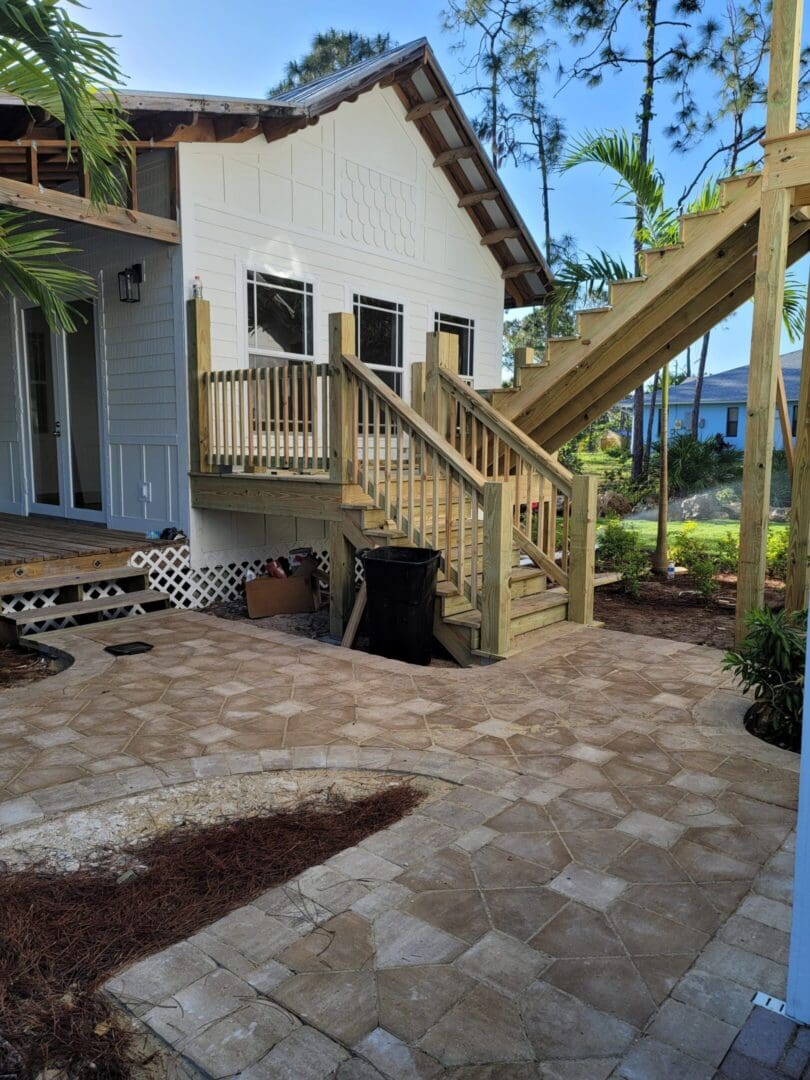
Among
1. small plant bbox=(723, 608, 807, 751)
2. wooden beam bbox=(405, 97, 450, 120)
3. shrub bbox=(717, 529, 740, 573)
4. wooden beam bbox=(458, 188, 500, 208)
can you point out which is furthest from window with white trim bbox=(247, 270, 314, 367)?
small plant bbox=(723, 608, 807, 751)

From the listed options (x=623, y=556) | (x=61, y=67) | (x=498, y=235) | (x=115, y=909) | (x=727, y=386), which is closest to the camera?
(x=115, y=909)

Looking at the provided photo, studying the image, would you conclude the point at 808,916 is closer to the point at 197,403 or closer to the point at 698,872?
the point at 698,872

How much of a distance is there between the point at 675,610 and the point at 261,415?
4.09 meters

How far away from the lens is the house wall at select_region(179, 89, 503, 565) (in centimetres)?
678

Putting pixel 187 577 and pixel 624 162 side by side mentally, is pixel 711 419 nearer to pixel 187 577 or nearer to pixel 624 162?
pixel 624 162

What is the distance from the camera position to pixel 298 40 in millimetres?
25859

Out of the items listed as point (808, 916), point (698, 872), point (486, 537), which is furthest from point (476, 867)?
point (486, 537)

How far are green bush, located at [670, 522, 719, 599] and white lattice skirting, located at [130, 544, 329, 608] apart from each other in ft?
14.6

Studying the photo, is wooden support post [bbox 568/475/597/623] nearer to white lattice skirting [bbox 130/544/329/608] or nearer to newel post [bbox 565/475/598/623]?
newel post [bbox 565/475/598/623]

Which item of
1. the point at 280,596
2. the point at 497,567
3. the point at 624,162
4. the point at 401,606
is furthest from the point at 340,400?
the point at 624,162

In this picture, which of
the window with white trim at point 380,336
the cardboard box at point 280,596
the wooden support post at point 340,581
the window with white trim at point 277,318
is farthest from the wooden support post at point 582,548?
the window with white trim at point 380,336

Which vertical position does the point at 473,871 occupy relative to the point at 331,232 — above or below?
below

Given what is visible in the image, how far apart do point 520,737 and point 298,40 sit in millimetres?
28754

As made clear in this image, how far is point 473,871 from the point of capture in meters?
2.49
